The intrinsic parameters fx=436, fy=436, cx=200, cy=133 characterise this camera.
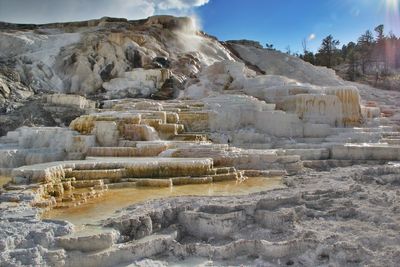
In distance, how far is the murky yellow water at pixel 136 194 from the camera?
5.98 meters

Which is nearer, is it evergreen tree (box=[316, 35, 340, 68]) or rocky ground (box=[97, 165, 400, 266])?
rocky ground (box=[97, 165, 400, 266])

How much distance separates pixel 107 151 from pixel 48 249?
626cm

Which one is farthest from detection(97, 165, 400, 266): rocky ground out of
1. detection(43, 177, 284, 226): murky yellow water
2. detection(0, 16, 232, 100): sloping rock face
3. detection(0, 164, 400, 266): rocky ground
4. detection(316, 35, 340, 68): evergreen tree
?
detection(316, 35, 340, 68): evergreen tree

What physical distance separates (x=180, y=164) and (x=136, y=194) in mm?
1662

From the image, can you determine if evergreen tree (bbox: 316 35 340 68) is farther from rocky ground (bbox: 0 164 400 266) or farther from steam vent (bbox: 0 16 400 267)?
→ rocky ground (bbox: 0 164 400 266)

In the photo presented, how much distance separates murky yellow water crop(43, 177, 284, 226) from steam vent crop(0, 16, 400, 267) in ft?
0.15

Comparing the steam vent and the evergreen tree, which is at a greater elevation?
the evergreen tree

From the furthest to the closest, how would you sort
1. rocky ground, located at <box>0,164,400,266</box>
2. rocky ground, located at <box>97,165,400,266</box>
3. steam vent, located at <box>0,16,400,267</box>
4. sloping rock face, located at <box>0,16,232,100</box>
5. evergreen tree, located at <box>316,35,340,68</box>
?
evergreen tree, located at <box>316,35,340,68</box> < sloping rock face, located at <box>0,16,232,100</box> < steam vent, located at <box>0,16,400,267</box> < rocky ground, located at <box>97,165,400,266</box> < rocky ground, located at <box>0,164,400,266</box>

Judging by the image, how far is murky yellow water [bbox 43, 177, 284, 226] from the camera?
598 cm

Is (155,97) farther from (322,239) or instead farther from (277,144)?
(322,239)

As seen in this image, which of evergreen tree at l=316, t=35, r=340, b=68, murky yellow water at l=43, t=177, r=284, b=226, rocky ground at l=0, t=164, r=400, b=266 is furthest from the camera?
evergreen tree at l=316, t=35, r=340, b=68

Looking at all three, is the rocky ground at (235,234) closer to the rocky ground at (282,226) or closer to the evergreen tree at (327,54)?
the rocky ground at (282,226)

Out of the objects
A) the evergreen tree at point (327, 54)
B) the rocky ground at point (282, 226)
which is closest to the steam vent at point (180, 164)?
the rocky ground at point (282, 226)

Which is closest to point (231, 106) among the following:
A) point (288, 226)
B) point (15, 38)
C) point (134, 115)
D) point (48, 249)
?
point (134, 115)
